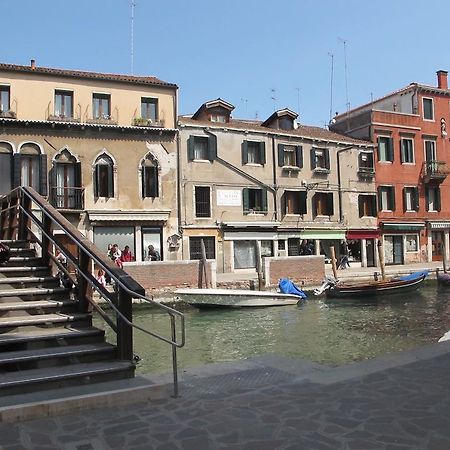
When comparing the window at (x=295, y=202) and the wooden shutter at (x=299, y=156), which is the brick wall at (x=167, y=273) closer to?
the window at (x=295, y=202)

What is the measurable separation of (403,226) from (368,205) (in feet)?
9.13

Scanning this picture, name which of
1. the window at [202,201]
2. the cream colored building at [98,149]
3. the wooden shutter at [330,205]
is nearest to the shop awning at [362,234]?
the wooden shutter at [330,205]

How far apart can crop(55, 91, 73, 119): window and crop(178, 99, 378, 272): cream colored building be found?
5339 mm

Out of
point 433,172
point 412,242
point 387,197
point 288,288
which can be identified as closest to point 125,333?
point 288,288

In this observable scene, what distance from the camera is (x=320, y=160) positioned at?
99.7 ft

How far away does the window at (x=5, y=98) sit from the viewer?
73.1ft

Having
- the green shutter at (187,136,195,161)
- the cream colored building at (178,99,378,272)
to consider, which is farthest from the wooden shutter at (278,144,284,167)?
the green shutter at (187,136,195,161)

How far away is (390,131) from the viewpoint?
3231 centimetres

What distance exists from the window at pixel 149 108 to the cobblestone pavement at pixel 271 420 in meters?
21.6

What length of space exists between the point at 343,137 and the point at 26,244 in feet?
88.5

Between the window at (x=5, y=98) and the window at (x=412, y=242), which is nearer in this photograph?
the window at (x=5, y=98)

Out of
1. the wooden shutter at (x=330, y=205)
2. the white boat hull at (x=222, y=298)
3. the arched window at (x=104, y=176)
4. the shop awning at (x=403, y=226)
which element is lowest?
the white boat hull at (x=222, y=298)

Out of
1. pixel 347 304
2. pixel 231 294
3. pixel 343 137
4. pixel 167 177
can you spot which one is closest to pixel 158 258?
pixel 167 177

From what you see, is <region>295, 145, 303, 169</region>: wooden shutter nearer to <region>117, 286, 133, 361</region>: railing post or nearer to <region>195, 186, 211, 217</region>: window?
<region>195, 186, 211, 217</region>: window
